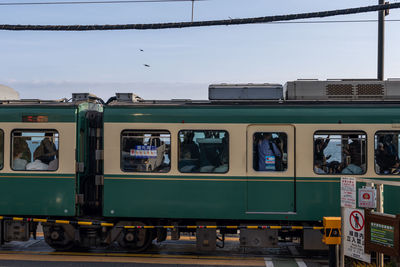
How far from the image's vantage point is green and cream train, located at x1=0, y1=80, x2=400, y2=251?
28.6ft

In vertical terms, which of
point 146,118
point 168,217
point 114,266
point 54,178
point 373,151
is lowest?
point 114,266

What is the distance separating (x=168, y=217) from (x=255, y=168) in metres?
2.09

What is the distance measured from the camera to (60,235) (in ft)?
30.7

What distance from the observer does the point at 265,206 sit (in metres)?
8.74

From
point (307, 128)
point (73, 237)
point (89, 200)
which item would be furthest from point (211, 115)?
point (73, 237)

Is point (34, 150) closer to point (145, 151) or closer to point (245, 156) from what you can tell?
point (145, 151)

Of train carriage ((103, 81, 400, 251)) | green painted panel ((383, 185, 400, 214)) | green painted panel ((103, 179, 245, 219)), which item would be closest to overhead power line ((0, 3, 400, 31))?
train carriage ((103, 81, 400, 251))

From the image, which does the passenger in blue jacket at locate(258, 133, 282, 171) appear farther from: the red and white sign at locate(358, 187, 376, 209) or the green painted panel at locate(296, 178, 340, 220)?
the red and white sign at locate(358, 187, 376, 209)

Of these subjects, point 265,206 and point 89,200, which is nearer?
point 265,206

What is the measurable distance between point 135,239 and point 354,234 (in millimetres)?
4637

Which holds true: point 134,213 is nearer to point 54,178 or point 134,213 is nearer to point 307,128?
point 54,178

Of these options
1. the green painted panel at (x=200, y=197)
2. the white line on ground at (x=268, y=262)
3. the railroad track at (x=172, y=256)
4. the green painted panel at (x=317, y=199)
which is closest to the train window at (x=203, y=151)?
the green painted panel at (x=200, y=197)

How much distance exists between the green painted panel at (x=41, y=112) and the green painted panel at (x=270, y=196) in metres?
4.10

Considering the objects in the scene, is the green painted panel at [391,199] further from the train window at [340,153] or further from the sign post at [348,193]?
the sign post at [348,193]
